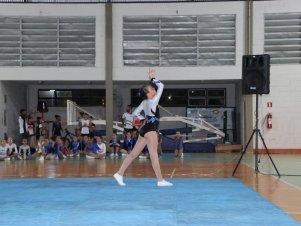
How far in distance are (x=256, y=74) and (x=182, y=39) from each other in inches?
391

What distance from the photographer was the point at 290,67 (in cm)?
1994

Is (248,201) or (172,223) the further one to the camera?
(248,201)

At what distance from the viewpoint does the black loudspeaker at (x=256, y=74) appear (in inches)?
418

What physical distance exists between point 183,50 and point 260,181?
11.6 metres

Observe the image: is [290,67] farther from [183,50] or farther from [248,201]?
[248,201]

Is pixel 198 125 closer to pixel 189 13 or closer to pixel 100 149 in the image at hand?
pixel 189 13

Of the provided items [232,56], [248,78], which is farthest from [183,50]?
[248,78]

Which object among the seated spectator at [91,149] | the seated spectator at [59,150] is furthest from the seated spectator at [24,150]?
the seated spectator at [91,149]

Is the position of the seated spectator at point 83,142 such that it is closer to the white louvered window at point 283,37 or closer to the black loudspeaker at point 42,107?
the black loudspeaker at point 42,107

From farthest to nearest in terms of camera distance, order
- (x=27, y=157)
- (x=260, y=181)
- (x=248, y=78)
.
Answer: (x=27, y=157) → (x=248, y=78) → (x=260, y=181)

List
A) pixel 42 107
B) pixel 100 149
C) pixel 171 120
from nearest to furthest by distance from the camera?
pixel 100 149
pixel 171 120
pixel 42 107

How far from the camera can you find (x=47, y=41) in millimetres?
20453

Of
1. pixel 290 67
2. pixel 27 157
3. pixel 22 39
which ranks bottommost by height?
pixel 27 157

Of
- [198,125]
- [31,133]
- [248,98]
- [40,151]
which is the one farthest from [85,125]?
[248,98]
